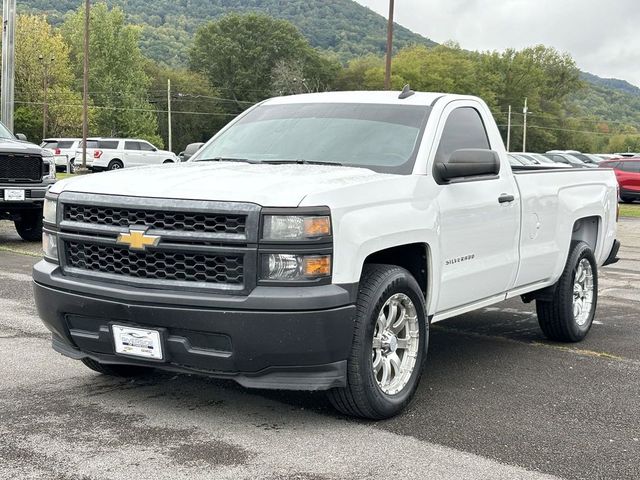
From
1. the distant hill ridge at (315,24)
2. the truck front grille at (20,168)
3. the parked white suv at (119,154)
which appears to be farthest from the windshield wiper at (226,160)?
the distant hill ridge at (315,24)

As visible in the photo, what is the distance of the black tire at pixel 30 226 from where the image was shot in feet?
45.7

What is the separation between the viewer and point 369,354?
451 centimetres

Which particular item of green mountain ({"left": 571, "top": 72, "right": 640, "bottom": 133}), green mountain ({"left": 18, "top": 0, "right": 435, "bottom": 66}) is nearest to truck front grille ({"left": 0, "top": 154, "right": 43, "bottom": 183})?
green mountain ({"left": 18, "top": 0, "right": 435, "bottom": 66})

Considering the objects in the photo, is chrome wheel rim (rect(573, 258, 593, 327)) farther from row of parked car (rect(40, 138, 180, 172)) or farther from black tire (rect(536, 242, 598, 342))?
row of parked car (rect(40, 138, 180, 172))

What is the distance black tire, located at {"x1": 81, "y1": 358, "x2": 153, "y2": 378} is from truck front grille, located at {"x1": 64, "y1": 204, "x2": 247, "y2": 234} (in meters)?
→ 1.08

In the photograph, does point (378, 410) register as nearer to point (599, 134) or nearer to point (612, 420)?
point (612, 420)

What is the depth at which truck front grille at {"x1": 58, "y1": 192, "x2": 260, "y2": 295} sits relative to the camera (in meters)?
4.23

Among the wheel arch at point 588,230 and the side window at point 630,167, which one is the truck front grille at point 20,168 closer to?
the wheel arch at point 588,230

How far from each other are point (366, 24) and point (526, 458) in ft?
527

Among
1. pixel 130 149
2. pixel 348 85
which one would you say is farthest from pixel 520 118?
pixel 130 149

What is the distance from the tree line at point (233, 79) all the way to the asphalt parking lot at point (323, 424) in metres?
59.2

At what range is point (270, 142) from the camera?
574 cm

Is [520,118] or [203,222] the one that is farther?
[520,118]

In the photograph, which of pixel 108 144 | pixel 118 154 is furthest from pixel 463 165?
pixel 108 144
